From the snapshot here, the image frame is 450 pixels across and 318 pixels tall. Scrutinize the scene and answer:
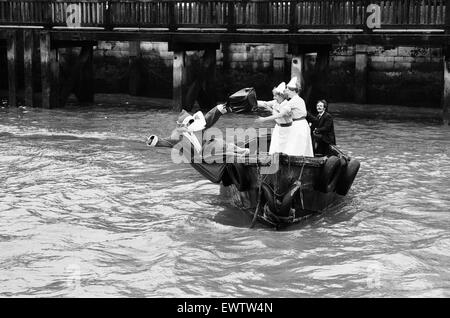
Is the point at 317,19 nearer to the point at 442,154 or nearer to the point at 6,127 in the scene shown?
the point at 442,154

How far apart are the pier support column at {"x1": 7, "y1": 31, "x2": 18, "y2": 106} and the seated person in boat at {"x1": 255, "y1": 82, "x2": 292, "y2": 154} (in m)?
14.3

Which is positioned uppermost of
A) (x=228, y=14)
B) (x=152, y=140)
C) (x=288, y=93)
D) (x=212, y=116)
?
(x=228, y=14)

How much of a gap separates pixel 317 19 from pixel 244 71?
21.5ft

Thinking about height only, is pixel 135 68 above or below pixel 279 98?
below

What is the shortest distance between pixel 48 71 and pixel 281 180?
15.1 metres

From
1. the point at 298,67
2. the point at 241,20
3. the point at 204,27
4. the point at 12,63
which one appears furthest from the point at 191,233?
the point at 12,63

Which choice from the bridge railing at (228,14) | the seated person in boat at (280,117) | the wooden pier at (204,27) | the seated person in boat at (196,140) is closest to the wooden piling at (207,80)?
the wooden pier at (204,27)

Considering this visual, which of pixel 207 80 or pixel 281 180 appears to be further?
pixel 207 80

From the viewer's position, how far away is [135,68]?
29234mm

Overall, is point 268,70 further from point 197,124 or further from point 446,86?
point 197,124

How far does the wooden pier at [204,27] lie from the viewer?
20.8 meters

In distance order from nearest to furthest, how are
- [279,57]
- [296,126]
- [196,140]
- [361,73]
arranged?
[196,140], [296,126], [361,73], [279,57]

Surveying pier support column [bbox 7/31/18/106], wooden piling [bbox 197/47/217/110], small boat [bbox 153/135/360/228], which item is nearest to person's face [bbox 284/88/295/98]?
small boat [bbox 153/135/360/228]

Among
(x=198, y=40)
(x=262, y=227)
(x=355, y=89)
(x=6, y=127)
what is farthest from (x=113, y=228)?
(x=355, y=89)
